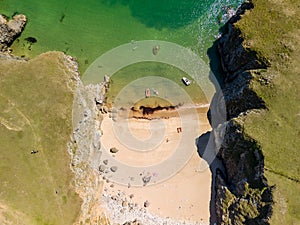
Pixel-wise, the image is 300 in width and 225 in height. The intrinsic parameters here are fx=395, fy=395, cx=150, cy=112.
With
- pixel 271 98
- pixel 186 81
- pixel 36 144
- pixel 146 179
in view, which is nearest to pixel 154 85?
pixel 186 81

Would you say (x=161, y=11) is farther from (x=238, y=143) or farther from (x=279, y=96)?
(x=238, y=143)

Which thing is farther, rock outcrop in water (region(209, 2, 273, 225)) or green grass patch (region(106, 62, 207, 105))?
green grass patch (region(106, 62, 207, 105))

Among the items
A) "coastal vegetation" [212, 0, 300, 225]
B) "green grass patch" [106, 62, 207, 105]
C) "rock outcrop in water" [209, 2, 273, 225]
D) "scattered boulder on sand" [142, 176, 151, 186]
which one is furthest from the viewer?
"green grass patch" [106, 62, 207, 105]

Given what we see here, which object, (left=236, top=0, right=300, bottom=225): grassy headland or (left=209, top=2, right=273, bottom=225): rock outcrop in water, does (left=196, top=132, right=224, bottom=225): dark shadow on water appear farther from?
(left=236, top=0, right=300, bottom=225): grassy headland

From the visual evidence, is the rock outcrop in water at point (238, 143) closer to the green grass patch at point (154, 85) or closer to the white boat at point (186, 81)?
the green grass patch at point (154, 85)

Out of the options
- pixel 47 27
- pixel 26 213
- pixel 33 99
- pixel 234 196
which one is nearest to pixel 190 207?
pixel 234 196

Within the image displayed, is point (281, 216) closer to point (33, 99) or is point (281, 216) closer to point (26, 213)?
point (26, 213)

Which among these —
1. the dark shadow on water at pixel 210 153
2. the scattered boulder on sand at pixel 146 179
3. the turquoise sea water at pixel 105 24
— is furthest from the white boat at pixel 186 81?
the scattered boulder on sand at pixel 146 179

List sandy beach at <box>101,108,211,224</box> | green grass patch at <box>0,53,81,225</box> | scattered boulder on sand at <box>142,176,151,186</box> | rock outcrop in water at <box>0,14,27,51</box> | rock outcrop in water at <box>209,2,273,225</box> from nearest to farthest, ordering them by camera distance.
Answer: green grass patch at <box>0,53,81,225</box>, rock outcrop in water at <box>209,2,273,225</box>, sandy beach at <box>101,108,211,224</box>, scattered boulder on sand at <box>142,176,151,186</box>, rock outcrop in water at <box>0,14,27,51</box>

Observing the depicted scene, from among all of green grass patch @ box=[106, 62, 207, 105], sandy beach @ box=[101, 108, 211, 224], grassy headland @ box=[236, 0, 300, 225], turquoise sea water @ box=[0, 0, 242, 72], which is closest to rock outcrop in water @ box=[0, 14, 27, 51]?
turquoise sea water @ box=[0, 0, 242, 72]
